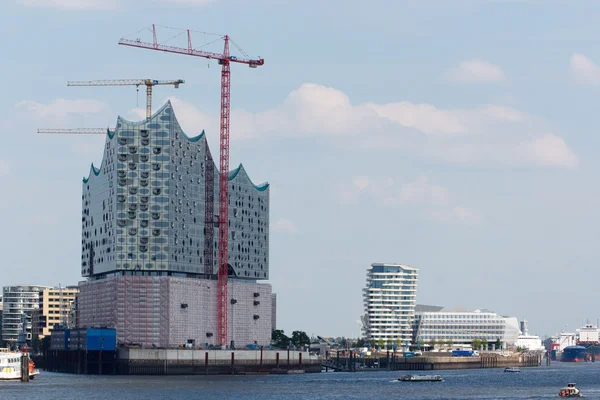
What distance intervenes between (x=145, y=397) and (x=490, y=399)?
54.8 meters

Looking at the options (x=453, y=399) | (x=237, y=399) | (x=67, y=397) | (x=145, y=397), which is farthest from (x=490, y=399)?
(x=67, y=397)

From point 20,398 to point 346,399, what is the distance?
50945 mm

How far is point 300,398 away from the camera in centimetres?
19912

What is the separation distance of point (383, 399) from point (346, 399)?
6.10 m

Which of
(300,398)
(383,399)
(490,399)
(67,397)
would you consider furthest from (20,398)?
(490,399)

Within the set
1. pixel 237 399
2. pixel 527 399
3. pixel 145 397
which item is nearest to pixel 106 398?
pixel 145 397

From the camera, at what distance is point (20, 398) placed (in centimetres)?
19000

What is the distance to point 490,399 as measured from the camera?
198 meters

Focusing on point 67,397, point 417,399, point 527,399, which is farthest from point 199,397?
point 527,399

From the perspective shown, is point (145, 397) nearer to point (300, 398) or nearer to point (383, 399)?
point (300, 398)

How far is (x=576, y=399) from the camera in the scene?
7741 inches

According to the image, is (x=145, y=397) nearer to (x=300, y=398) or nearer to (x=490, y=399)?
(x=300, y=398)

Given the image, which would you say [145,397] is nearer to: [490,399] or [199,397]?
[199,397]

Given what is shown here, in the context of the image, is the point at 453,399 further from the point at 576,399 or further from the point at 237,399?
the point at 237,399
